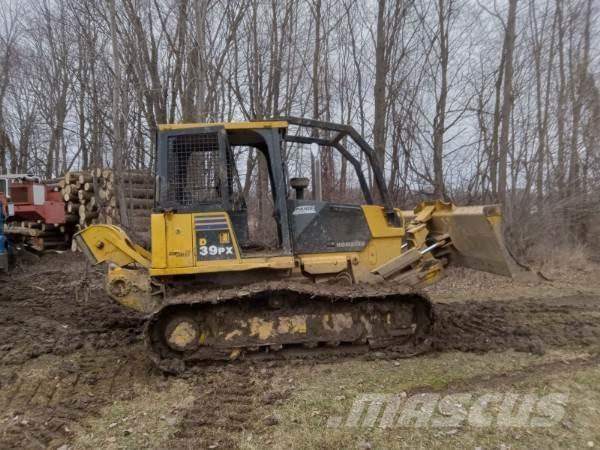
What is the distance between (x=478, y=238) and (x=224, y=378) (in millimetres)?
3111

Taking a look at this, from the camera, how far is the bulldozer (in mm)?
4344

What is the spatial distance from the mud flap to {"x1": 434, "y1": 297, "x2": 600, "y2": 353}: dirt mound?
2.60 feet

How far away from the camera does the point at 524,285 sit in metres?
8.61

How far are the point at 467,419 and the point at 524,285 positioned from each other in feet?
19.9

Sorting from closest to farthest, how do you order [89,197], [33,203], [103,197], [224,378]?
1. [224,378]
2. [33,203]
3. [103,197]
4. [89,197]

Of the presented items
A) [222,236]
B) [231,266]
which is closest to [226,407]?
[231,266]

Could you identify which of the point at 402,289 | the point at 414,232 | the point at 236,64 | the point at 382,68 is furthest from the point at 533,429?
the point at 236,64

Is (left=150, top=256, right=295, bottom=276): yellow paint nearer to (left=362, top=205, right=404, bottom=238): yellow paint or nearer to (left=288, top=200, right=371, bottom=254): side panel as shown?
(left=288, top=200, right=371, bottom=254): side panel

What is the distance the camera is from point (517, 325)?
5691mm

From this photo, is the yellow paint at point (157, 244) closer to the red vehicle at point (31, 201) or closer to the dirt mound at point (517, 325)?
the dirt mound at point (517, 325)

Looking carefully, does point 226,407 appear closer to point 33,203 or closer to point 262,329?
point 262,329

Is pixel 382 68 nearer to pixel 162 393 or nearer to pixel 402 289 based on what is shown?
pixel 402 289

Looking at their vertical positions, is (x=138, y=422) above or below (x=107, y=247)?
below

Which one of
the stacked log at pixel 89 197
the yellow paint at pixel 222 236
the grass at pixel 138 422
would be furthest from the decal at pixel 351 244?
the stacked log at pixel 89 197
